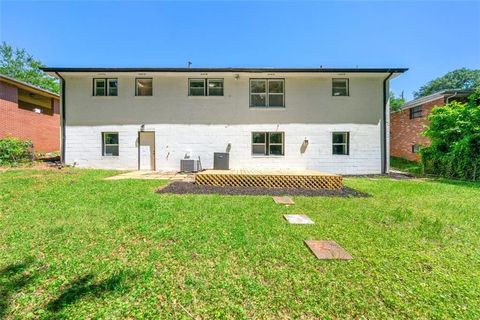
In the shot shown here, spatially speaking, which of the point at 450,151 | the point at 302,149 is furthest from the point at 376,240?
the point at 450,151

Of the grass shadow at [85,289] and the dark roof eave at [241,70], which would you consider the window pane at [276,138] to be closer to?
the dark roof eave at [241,70]

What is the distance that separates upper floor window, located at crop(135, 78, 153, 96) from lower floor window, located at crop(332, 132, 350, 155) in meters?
9.93

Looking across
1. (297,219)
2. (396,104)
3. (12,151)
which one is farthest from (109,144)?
(396,104)

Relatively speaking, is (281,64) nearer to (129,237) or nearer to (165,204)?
(165,204)

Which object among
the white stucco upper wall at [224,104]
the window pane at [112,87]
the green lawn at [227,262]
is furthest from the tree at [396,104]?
the window pane at [112,87]

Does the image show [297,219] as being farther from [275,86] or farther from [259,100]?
[275,86]

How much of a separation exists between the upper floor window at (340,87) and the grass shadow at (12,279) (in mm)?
12595

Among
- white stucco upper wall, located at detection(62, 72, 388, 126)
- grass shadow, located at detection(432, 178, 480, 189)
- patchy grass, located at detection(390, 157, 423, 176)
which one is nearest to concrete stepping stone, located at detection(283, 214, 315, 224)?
white stucco upper wall, located at detection(62, 72, 388, 126)

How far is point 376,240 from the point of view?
3.48 metres

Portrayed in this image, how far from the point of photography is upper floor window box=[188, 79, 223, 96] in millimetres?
11617

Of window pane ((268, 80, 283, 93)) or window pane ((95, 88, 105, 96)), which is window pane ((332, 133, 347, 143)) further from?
window pane ((95, 88, 105, 96))

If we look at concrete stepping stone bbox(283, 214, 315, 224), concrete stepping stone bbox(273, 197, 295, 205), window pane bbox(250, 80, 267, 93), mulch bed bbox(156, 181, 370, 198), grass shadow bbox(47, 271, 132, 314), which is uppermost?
window pane bbox(250, 80, 267, 93)

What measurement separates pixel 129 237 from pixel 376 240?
3.87m

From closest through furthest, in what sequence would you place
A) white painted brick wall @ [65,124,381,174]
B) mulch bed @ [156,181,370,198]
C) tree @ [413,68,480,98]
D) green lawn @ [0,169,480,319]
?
1. green lawn @ [0,169,480,319]
2. mulch bed @ [156,181,370,198]
3. white painted brick wall @ [65,124,381,174]
4. tree @ [413,68,480,98]
